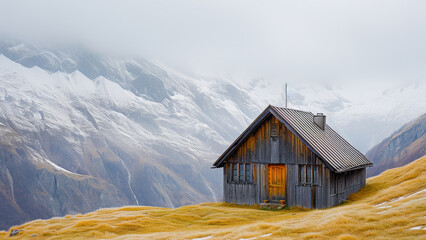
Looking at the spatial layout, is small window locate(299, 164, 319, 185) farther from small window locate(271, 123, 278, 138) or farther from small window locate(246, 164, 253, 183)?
small window locate(246, 164, 253, 183)

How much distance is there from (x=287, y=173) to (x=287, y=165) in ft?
2.59

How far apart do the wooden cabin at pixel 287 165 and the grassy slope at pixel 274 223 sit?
6.18 feet

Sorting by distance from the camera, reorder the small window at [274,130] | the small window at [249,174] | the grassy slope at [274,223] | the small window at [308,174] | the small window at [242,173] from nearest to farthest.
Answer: the grassy slope at [274,223], the small window at [308,174], the small window at [274,130], the small window at [249,174], the small window at [242,173]

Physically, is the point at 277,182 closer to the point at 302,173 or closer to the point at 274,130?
the point at 302,173

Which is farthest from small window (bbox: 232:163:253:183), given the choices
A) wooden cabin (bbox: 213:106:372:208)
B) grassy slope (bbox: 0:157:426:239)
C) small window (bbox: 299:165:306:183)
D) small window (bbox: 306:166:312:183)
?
small window (bbox: 306:166:312:183)

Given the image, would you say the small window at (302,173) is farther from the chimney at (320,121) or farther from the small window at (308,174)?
the chimney at (320,121)

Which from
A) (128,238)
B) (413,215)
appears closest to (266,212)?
(128,238)

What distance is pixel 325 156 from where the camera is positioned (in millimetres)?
38500

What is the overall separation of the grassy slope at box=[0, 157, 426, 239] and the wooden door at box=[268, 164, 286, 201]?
2.67 metres

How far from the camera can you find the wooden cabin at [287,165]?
3978cm

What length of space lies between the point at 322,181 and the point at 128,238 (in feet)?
65.5

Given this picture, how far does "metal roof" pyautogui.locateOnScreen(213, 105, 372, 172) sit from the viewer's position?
39094 millimetres

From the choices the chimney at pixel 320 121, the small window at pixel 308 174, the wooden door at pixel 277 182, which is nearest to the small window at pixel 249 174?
the wooden door at pixel 277 182

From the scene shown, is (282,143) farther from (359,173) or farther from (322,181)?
(359,173)
